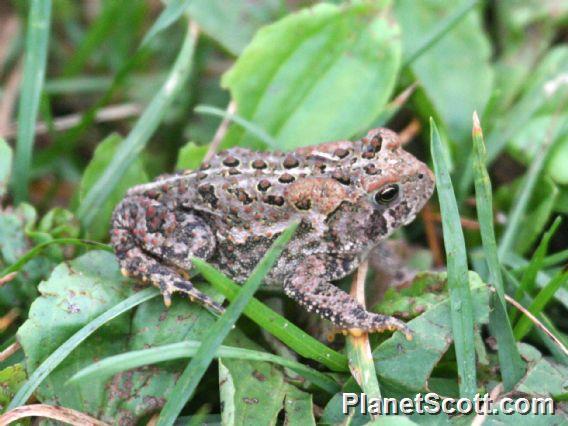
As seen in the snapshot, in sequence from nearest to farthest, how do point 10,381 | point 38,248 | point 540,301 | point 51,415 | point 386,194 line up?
point 51,415 < point 10,381 < point 540,301 < point 38,248 < point 386,194

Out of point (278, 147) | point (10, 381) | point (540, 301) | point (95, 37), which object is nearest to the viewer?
point (10, 381)

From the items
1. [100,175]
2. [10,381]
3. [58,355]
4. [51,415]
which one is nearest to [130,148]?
[100,175]

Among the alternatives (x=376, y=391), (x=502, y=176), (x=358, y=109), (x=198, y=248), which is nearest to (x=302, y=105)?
(x=358, y=109)

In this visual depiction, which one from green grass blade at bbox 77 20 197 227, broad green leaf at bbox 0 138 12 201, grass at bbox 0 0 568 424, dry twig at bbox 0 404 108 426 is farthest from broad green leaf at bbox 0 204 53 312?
dry twig at bbox 0 404 108 426

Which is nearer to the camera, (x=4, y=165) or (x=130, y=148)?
(x=4, y=165)

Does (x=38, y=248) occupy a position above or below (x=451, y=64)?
below

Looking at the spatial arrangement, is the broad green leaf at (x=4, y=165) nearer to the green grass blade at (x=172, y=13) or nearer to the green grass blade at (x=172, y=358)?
the green grass blade at (x=172, y=13)

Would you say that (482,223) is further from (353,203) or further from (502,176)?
(502,176)

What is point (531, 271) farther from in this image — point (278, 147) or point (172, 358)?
point (172, 358)
